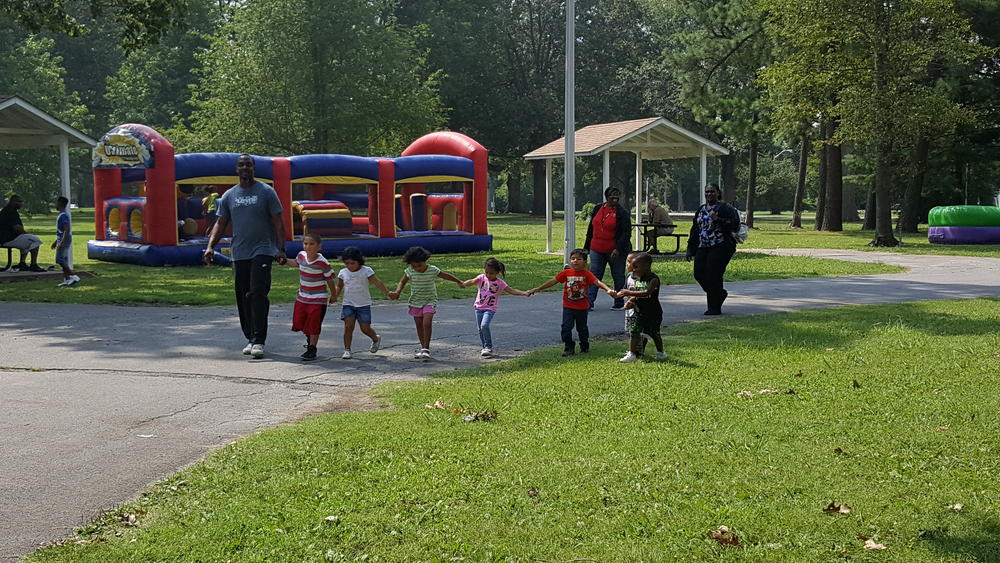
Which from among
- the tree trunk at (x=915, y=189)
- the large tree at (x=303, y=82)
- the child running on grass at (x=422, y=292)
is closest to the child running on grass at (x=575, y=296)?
the child running on grass at (x=422, y=292)

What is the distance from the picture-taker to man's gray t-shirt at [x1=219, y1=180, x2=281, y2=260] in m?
10.7

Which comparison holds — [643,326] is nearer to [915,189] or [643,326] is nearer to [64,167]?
[64,167]

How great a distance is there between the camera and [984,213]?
32438mm

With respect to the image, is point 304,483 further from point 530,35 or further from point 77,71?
point 77,71

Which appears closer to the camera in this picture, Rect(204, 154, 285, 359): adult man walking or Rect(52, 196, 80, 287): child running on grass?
Rect(204, 154, 285, 359): adult man walking

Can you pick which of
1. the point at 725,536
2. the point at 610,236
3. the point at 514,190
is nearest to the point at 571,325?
the point at 610,236

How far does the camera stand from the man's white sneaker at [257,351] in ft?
35.2

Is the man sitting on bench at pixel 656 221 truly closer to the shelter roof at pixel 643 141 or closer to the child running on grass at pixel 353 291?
the shelter roof at pixel 643 141

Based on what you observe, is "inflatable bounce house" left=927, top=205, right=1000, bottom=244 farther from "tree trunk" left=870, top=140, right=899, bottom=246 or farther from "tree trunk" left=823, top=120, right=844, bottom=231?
"tree trunk" left=823, top=120, right=844, bottom=231

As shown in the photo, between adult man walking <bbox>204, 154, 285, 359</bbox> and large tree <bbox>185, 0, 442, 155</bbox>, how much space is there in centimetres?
3661

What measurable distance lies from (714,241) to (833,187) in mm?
29757

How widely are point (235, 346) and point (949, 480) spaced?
7.89 m

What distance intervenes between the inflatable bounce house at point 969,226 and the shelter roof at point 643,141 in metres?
9.36

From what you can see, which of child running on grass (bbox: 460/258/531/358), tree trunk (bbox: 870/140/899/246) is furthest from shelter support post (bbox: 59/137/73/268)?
tree trunk (bbox: 870/140/899/246)
